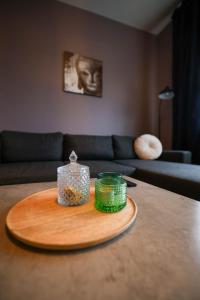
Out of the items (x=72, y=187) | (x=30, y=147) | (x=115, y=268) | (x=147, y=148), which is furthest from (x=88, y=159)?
(x=115, y=268)

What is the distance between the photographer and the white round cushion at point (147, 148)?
2.13m

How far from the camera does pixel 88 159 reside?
205 cm

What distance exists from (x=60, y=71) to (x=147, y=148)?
155cm

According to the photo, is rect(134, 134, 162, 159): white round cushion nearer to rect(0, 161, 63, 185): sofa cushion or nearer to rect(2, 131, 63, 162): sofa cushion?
rect(2, 131, 63, 162): sofa cushion

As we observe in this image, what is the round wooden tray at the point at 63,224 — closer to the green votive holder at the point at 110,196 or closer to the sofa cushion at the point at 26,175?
the green votive holder at the point at 110,196

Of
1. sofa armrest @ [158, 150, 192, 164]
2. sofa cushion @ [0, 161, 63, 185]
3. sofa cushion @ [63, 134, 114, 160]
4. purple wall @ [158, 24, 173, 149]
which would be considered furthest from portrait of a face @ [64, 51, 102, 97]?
sofa cushion @ [0, 161, 63, 185]

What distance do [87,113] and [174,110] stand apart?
130 centimetres

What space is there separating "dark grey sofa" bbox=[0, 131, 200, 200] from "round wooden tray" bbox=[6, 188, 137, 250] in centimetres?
68

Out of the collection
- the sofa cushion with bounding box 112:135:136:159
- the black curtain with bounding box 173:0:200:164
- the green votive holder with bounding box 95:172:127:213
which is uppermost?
the black curtain with bounding box 173:0:200:164

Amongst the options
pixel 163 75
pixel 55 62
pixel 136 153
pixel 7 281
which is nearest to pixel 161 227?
pixel 7 281

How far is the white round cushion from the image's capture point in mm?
2129

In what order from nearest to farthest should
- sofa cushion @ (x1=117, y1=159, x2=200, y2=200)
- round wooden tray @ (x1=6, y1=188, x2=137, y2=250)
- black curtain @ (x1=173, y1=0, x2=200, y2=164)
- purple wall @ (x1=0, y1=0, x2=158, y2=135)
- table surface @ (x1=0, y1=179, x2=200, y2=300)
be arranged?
table surface @ (x1=0, y1=179, x2=200, y2=300), round wooden tray @ (x1=6, y1=188, x2=137, y2=250), sofa cushion @ (x1=117, y1=159, x2=200, y2=200), purple wall @ (x1=0, y1=0, x2=158, y2=135), black curtain @ (x1=173, y1=0, x2=200, y2=164)

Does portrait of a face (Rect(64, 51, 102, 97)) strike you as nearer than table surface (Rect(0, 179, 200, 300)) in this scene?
No

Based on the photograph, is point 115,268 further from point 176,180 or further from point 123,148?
point 123,148
